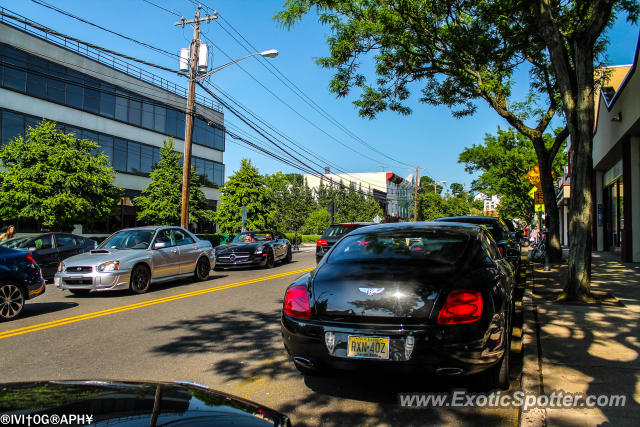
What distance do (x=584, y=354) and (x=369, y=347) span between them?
2.96m

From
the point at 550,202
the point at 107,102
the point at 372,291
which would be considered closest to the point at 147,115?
the point at 107,102

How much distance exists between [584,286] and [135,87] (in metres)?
33.7

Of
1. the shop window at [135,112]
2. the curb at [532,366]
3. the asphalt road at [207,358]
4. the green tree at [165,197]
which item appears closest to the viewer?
the curb at [532,366]

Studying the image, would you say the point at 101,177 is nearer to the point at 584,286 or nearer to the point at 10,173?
the point at 10,173

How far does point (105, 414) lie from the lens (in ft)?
5.76

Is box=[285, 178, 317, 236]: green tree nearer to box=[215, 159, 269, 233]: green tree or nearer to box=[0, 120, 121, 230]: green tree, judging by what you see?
box=[215, 159, 269, 233]: green tree

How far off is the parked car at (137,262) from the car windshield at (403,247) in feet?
23.5

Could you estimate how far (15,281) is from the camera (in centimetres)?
787

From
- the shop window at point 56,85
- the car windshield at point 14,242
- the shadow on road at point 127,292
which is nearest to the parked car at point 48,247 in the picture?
the car windshield at point 14,242

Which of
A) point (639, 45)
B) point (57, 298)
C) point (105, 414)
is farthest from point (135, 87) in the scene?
point (105, 414)

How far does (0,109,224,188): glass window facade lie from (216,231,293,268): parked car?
566 inches

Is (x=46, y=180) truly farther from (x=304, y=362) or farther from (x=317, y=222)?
(x=317, y=222)

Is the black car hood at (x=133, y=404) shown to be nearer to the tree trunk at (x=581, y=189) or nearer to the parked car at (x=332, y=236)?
the tree trunk at (x=581, y=189)

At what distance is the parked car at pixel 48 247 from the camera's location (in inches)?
531
